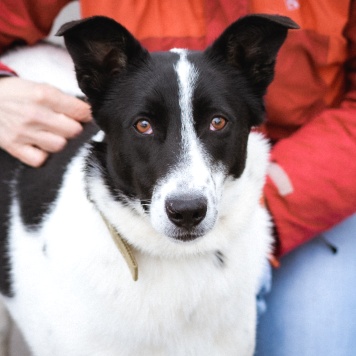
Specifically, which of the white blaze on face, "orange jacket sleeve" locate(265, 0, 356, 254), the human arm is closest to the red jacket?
"orange jacket sleeve" locate(265, 0, 356, 254)

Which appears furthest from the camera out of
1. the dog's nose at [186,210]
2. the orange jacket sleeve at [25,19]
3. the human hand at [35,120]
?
the orange jacket sleeve at [25,19]

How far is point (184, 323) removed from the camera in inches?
67.6

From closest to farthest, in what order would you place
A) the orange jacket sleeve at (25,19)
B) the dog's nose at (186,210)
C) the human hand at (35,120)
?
the dog's nose at (186,210)
the human hand at (35,120)
the orange jacket sleeve at (25,19)

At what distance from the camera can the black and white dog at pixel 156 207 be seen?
152cm

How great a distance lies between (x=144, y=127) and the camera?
1551 millimetres

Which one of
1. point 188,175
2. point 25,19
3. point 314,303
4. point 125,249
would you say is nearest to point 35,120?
point 25,19

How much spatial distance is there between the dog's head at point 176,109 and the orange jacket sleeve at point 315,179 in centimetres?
38

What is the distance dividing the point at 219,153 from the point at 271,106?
1.89 feet

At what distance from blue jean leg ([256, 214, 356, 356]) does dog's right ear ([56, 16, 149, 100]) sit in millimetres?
924

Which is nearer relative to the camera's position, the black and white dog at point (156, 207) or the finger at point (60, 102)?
the black and white dog at point (156, 207)

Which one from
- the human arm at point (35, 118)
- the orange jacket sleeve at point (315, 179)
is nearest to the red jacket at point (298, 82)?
the orange jacket sleeve at point (315, 179)

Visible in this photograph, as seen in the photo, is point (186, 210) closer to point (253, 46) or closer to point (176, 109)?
point (176, 109)

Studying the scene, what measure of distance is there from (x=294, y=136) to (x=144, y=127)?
72cm

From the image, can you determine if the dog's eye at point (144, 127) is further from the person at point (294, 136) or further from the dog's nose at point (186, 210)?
the person at point (294, 136)
